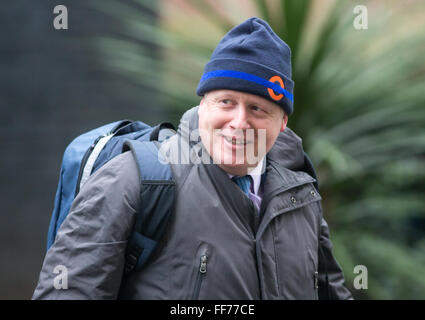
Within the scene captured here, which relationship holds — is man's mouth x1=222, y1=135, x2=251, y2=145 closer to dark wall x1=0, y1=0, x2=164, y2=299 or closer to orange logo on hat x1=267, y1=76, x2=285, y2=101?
orange logo on hat x1=267, y1=76, x2=285, y2=101

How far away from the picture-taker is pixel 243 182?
56.8 inches

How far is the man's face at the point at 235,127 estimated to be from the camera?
53.4 inches

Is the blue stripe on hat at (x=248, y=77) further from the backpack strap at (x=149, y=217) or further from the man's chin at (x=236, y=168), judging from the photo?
the backpack strap at (x=149, y=217)

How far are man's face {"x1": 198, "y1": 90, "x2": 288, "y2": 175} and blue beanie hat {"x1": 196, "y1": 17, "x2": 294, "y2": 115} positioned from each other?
3 centimetres

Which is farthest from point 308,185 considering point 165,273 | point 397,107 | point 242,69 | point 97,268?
point 397,107

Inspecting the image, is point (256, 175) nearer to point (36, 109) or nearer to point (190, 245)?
point (190, 245)

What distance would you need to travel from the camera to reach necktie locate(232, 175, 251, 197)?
1433 mm

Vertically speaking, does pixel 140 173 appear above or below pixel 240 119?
below

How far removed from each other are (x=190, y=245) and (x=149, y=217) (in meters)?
0.13

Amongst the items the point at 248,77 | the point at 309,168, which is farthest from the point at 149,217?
the point at 309,168

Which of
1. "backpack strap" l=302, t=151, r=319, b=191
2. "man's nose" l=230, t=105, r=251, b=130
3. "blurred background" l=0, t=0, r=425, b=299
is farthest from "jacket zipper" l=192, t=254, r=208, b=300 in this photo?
"blurred background" l=0, t=0, r=425, b=299

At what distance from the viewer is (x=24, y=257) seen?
3.24 metres

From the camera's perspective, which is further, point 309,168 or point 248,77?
point 309,168

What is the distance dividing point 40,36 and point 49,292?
2.49m
